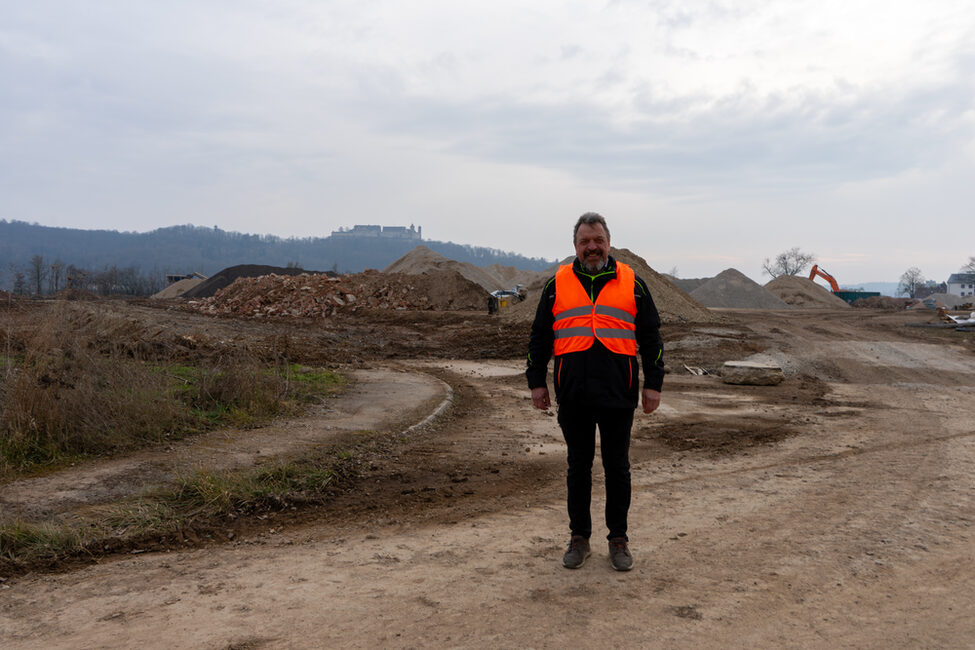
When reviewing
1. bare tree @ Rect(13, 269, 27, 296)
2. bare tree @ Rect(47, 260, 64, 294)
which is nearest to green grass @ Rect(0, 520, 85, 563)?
bare tree @ Rect(47, 260, 64, 294)

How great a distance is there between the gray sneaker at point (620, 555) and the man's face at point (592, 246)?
169cm

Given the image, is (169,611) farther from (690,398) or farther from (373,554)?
(690,398)

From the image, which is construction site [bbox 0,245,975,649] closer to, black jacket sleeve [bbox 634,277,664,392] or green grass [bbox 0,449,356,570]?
green grass [bbox 0,449,356,570]

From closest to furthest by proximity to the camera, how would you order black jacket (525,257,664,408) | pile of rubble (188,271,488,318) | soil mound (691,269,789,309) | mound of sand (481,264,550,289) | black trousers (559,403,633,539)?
black jacket (525,257,664,408) < black trousers (559,403,633,539) < pile of rubble (188,271,488,318) < soil mound (691,269,789,309) < mound of sand (481,264,550,289)

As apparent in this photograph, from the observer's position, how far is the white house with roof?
376 ft

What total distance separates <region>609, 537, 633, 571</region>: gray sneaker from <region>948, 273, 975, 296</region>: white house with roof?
130 meters

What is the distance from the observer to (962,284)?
115 metres

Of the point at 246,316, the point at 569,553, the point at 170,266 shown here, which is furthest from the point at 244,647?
the point at 170,266

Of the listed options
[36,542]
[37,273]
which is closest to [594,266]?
[36,542]

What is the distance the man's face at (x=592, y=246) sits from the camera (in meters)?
4.48

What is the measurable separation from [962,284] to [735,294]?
8446 cm

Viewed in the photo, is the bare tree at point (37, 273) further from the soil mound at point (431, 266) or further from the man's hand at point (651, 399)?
the man's hand at point (651, 399)

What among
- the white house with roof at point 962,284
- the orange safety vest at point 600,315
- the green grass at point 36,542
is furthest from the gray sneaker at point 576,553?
the white house with roof at point 962,284

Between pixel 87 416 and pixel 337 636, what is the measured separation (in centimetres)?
513
